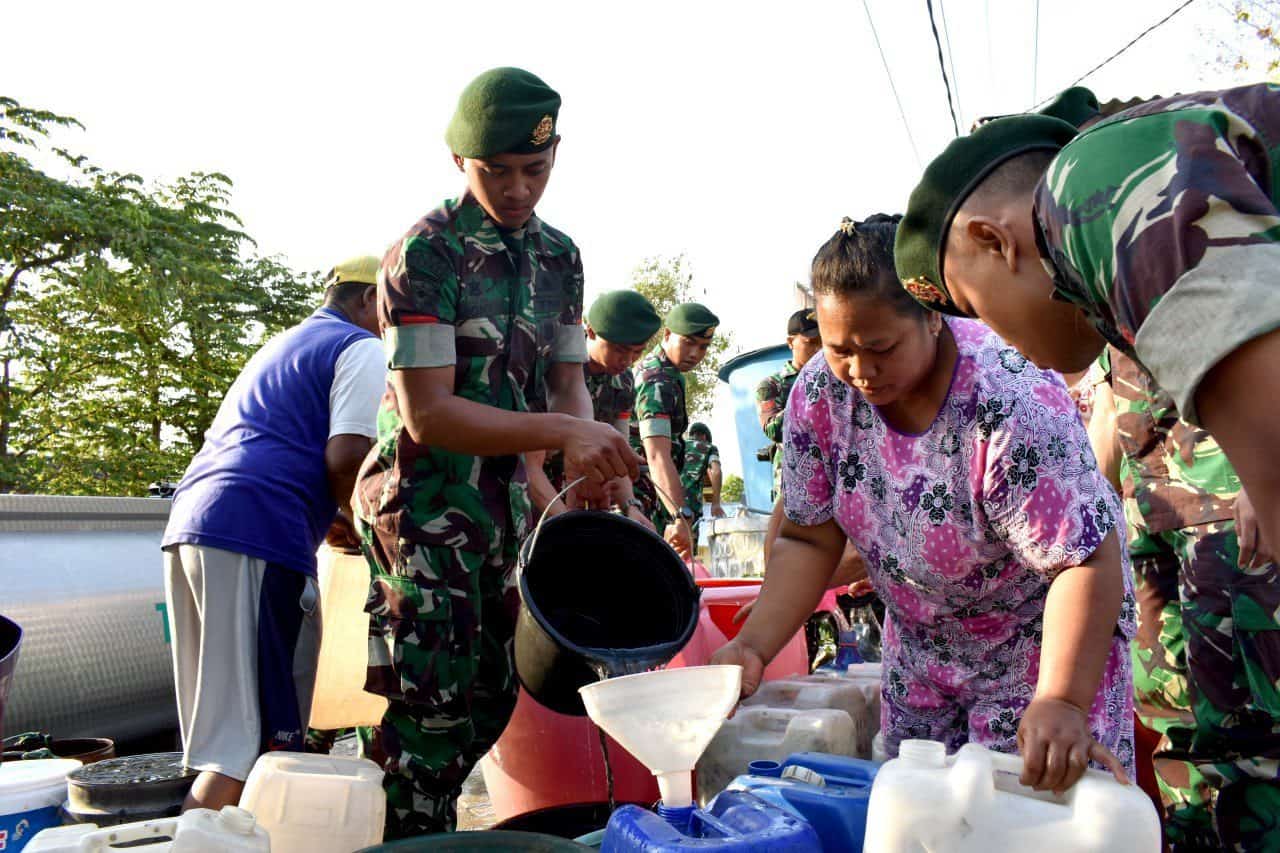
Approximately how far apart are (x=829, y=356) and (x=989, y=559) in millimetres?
508

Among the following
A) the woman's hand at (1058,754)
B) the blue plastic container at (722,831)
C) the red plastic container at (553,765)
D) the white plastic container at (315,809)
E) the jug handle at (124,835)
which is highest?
the woman's hand at (1058,754)

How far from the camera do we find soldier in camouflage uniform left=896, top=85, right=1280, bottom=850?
0.81 meters

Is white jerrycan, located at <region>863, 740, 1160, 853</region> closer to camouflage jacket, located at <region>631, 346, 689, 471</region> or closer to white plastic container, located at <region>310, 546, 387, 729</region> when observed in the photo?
white plastic container, located at <region>310, 546, 387, 729</region>

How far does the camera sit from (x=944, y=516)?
6.44ft

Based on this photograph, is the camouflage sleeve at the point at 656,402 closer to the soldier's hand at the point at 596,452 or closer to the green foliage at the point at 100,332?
the soldier's hand at the point at 596,452

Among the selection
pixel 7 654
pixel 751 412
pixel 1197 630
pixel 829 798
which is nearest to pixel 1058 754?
pixel 829 798

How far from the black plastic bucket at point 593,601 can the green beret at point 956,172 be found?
38.1 inches

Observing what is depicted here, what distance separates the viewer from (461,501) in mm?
2451

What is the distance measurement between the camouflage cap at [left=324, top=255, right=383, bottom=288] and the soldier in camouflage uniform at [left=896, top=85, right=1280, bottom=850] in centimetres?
214

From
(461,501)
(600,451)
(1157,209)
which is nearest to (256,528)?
(461,501)

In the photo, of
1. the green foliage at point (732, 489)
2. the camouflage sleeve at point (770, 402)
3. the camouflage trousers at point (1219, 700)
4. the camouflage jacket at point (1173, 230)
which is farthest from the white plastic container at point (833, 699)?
the green foliage at point (732, 489)

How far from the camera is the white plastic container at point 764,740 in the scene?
231 cm

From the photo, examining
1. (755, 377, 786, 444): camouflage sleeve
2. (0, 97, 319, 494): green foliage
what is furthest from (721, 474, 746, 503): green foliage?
(755, 377, 786, 444): camouflage sleeve

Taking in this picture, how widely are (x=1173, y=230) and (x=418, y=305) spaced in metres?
1.82
